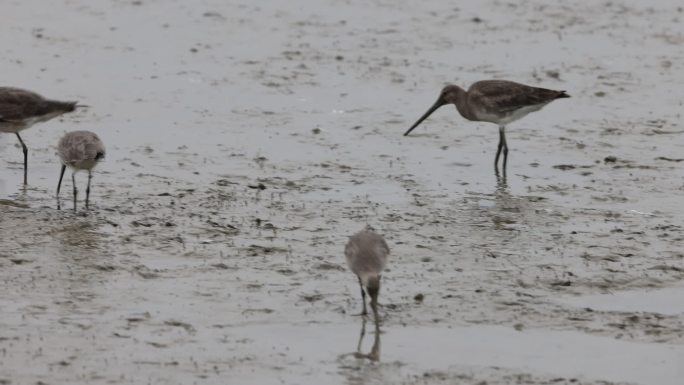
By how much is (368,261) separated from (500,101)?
5.73 meters

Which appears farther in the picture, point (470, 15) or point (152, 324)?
point (470, 15)

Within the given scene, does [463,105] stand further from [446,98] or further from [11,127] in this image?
[11,127]

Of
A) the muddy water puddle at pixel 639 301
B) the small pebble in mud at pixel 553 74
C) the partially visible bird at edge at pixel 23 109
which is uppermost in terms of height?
the small pebble in mud at pixel 553 74

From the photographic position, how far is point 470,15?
2134 centimetres

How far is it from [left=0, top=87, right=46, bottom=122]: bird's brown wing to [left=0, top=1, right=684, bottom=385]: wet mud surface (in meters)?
0.56

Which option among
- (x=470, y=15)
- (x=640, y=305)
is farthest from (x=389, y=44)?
(x=640, y=305)

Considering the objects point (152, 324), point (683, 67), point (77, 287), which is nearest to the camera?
point (152, 324)

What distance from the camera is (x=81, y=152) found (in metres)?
12.5

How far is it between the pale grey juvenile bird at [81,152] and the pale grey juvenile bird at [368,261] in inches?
126

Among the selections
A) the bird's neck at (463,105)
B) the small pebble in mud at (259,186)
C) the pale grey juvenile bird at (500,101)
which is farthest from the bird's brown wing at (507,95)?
the small pebble in mud at (259,186)

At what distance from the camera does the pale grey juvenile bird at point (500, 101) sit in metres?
15.2

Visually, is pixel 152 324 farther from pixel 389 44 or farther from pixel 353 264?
pixel 389 44

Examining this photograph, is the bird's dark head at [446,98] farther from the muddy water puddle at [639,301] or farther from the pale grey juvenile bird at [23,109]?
the muddy water puddle at [639,301]

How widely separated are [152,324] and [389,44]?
10.5 meters
